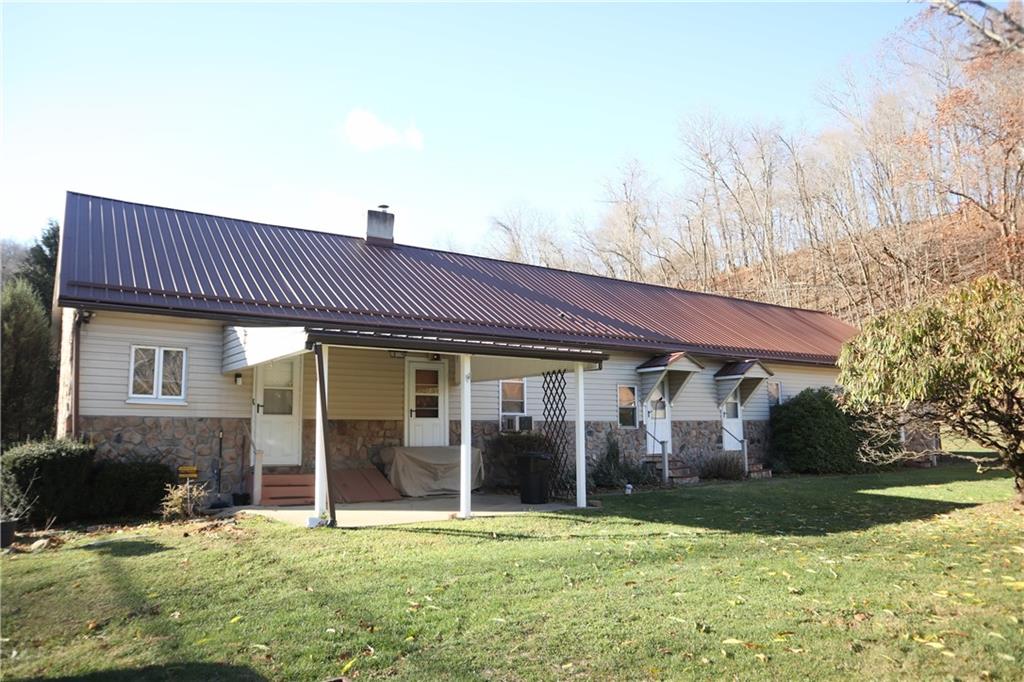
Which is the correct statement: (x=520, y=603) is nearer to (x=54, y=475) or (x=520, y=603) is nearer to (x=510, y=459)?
(x=54, y=475)

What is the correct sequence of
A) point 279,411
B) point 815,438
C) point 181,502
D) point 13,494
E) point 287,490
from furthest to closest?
1. point 815,438
2. point 279,411
3. point 287,490
4. point 181,502
5. point 13,494

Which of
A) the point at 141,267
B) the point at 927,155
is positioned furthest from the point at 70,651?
the point at 927,155

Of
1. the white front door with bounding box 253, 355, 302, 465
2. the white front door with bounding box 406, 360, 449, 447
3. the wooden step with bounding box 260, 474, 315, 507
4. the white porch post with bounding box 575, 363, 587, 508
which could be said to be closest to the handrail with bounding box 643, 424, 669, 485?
the white porch post with bounding box 575, 363, 587, 508

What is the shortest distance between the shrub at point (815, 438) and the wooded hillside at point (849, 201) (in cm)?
814

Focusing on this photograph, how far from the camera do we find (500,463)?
48.0ft

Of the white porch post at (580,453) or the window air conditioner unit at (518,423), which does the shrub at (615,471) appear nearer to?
the window air conditioner unit at (518,423)

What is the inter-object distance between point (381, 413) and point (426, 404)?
1057 mm

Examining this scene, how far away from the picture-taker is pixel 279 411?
496 inches

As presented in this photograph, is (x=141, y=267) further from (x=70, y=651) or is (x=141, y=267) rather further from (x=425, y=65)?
(x=70, y=651)

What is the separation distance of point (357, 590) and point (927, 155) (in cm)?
2683

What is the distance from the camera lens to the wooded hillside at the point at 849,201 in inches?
901

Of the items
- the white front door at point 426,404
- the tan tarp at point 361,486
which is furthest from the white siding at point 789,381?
the tan tarp at point 361,486

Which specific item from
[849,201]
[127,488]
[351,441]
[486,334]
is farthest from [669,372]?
[849,201]

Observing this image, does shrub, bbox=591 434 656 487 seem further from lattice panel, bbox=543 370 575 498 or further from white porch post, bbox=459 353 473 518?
white porch post, bbox=459 353 473 518
